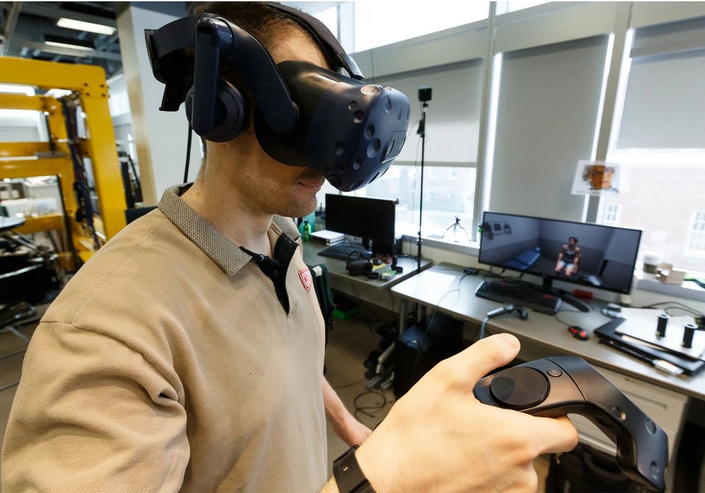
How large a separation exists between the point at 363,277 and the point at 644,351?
1605 millimetres

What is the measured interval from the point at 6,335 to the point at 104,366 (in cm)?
391

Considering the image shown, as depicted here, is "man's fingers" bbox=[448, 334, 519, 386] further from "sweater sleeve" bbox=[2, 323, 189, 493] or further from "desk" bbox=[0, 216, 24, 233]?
"desk" bbox=[0, 216, 24, 233]

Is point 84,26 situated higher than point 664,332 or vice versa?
point 84,26

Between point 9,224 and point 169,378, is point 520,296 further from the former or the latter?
point 9,224

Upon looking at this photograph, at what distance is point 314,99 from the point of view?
1.64 ft

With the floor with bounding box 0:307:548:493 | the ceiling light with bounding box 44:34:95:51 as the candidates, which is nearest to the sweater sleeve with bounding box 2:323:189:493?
the floor with bounding box 0:307:548:493

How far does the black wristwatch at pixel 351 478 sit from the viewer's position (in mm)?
353

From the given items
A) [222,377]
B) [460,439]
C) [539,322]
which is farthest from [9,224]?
[539,322]

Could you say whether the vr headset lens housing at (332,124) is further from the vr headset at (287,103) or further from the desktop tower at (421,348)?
the desktop tower at (421,348)

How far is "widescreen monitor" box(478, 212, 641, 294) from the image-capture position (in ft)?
5.92

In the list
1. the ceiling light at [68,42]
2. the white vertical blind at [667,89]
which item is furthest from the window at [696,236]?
the ceiling light at [68,42]

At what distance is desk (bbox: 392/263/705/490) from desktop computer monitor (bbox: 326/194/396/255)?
51 centimetres

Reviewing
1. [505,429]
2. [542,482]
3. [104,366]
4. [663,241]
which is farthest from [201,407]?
[663,241]

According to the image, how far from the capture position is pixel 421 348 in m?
2.15
